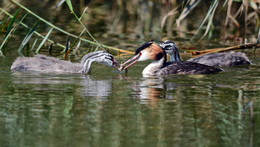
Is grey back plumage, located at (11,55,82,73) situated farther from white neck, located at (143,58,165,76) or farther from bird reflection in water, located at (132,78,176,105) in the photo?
bird reflection in water, located at (132,78,176,105)

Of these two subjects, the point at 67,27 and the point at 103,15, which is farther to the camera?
the point at 103,15

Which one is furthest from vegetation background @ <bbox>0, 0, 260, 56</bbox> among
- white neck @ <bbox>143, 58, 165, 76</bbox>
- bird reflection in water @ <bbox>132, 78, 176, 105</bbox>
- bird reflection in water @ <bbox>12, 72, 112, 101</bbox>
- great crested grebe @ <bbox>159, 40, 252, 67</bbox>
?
bird reflection in water @ <bbox>132, 78, 176, 105</bbox>

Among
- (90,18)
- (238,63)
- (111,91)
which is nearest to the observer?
(111,91)

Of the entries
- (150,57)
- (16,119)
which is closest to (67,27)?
(150,57)

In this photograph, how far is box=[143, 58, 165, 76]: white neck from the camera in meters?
11.6

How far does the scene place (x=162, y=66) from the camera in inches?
471

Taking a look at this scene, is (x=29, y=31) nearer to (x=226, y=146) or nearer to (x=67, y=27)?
(x=226, y=146)

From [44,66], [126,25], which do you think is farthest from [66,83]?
[126,25]

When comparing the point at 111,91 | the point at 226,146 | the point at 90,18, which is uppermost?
the point at 90,18

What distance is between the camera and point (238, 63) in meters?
12.9

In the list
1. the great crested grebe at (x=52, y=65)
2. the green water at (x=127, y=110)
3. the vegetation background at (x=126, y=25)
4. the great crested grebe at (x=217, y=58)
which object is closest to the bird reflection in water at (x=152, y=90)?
the green water at (x=127, y=110)

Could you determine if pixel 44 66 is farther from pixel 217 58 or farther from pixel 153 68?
pixel 217 58

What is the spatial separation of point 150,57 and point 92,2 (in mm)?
13241

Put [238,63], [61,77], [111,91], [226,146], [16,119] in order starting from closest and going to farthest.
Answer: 1. [226,146]
2. [16,119]
3. [111,91]
4. [61,77]
5. [238,63]
